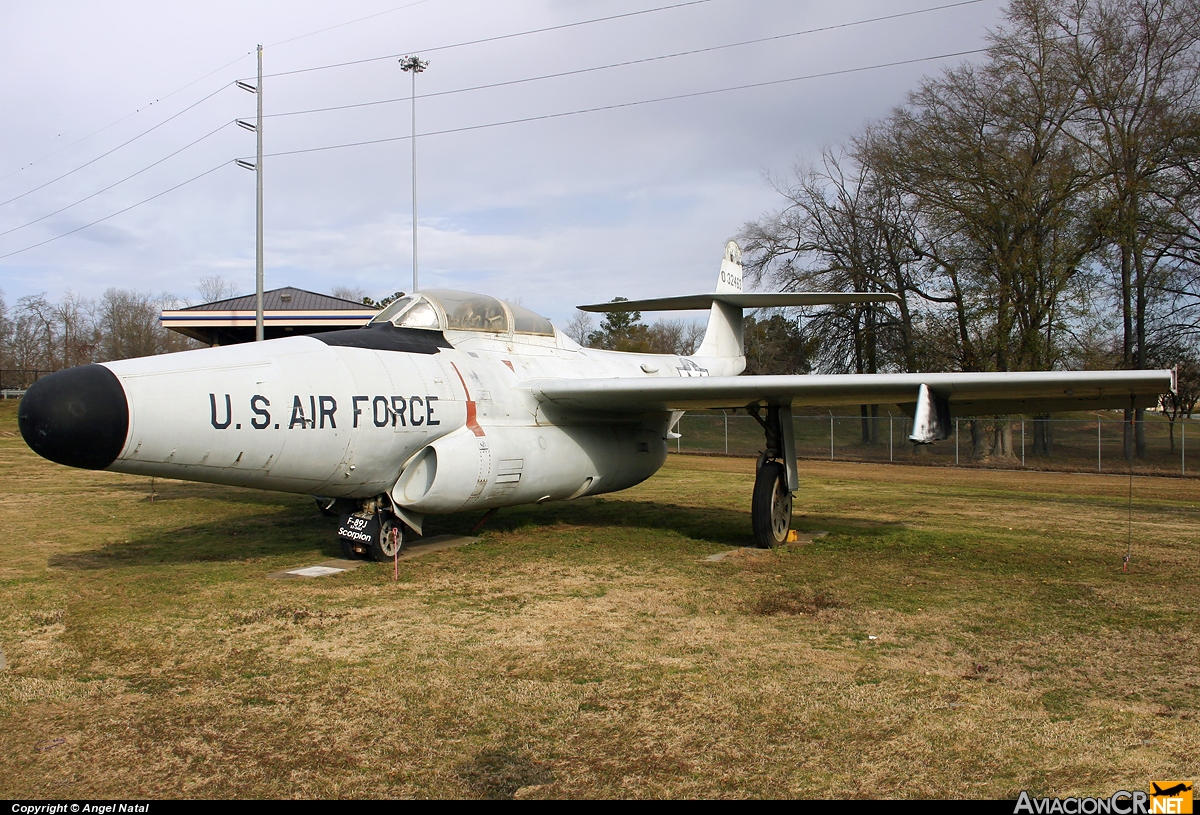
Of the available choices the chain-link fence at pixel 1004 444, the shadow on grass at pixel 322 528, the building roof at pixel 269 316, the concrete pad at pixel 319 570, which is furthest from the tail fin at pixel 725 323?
the building roof at pixel 269 316

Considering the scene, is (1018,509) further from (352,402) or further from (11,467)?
(11,467)

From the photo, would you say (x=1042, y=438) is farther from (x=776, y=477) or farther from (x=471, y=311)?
(x=471, y=311)

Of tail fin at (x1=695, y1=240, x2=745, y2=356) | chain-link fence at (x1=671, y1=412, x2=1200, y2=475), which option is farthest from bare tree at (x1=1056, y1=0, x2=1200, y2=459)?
tail fin at (x1=695, y1=240, x2=745, y2=356)

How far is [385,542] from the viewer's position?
8.45 metres

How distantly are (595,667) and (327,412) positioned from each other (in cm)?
350

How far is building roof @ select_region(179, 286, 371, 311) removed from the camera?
1382 inches

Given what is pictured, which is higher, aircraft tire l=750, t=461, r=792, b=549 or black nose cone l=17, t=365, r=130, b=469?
black nose cone l=17, t=365, r=130, b=469

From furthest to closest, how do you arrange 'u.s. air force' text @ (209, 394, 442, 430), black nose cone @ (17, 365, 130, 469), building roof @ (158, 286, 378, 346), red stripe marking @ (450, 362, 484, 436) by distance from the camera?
building roof @ (158, 286, 378, 346)
red stripe marking @ (450, 362, 484, 436)
'u.s. air force' text @ (209, 394, 442, 430)
black nose cone @ (17, 365, 130, 469)

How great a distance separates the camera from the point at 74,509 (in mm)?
12562

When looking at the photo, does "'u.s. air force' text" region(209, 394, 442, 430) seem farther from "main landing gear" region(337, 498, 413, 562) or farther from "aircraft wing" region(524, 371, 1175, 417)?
"aircraft wing" region(524, 371, 1175, 417)

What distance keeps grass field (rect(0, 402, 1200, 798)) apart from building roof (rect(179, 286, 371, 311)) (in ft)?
85.5

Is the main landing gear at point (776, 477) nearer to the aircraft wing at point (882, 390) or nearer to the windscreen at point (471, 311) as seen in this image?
the aircraft wing at point (882, 390)

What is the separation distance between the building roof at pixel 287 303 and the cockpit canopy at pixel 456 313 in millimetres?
25869

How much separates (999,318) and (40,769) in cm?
2831
